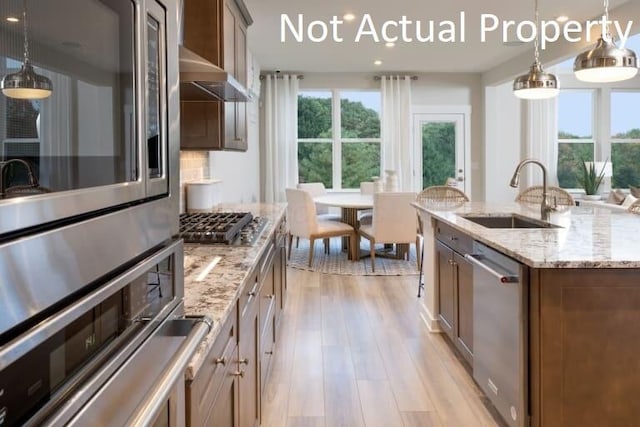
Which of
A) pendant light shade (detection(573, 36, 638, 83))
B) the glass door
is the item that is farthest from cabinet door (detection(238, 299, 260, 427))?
the glass door

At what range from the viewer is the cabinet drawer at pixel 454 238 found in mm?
2777

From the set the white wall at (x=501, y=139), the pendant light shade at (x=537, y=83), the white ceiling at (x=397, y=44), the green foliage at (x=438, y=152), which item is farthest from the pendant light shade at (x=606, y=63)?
the green foliage at (x=438, y=152)

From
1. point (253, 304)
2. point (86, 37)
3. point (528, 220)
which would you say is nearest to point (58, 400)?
point (86, 37)

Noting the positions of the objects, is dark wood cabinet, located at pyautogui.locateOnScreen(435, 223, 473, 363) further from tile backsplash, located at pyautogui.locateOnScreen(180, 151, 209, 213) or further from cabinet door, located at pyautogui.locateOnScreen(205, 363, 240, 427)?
tile backsplash, located at pyautogui.locateOnScreen(180, 151, 209, 213)

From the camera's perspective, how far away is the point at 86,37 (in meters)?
0.69

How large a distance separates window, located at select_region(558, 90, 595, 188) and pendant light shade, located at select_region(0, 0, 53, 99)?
9.07 meters

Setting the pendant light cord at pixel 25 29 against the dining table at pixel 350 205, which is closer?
the pendant light cord at pixel 25 29

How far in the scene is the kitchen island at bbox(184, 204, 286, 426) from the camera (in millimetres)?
1106

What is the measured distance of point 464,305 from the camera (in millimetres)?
2938

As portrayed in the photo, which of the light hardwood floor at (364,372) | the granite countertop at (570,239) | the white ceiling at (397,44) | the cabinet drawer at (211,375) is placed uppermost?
the white ceiling at (397,44)

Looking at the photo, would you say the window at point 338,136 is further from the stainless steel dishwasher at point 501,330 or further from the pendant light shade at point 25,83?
the pendant light shade at point 25,83

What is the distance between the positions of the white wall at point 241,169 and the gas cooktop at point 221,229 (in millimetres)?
1431

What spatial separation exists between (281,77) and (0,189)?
8046 mm

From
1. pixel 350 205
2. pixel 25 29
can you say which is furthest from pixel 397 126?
pixel 25 29
